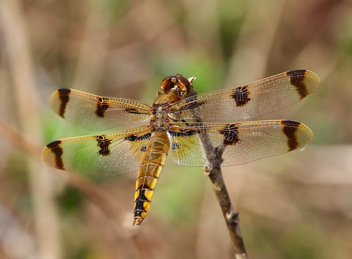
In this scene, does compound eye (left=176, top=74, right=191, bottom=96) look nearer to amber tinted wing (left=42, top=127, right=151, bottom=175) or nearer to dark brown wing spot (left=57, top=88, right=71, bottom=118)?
amber tinted wing (left=42, top=127, right=151, bottom=175)

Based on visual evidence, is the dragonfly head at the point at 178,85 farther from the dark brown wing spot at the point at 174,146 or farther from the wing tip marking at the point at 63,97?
the wing tip marking at the point at 63,97

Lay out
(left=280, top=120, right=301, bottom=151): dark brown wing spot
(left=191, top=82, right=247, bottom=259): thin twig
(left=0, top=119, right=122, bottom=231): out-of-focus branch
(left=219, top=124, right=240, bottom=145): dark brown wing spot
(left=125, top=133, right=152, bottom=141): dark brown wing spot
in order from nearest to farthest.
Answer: (left=191, top=82, right=247, bottom=259): thin twig
(left=280, top=120, right=301, bottom=151): dark brown wing spot
(left=219, top=124, right=240, bottom=145): dark brown wing spot
(left=125, top=133, right=152, bottom=141): dark brown wing spot
(left=0, top=119, right=122, bottom=231): out-of-focus branch

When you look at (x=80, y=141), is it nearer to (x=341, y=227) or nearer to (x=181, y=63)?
(x=181, y=63)

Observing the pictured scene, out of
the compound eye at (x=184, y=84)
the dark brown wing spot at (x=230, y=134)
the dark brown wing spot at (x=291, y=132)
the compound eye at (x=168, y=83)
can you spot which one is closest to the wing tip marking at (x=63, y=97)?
the compound eye at (x=168, y=83)

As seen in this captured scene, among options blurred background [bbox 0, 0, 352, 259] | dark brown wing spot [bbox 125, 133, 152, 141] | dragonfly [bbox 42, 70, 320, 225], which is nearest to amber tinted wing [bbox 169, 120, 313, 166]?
dragonfly [bbox 42, 70, 320, 225]

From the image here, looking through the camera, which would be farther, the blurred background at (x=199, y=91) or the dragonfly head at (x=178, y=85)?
the blurred background at (x=199, y=91)
